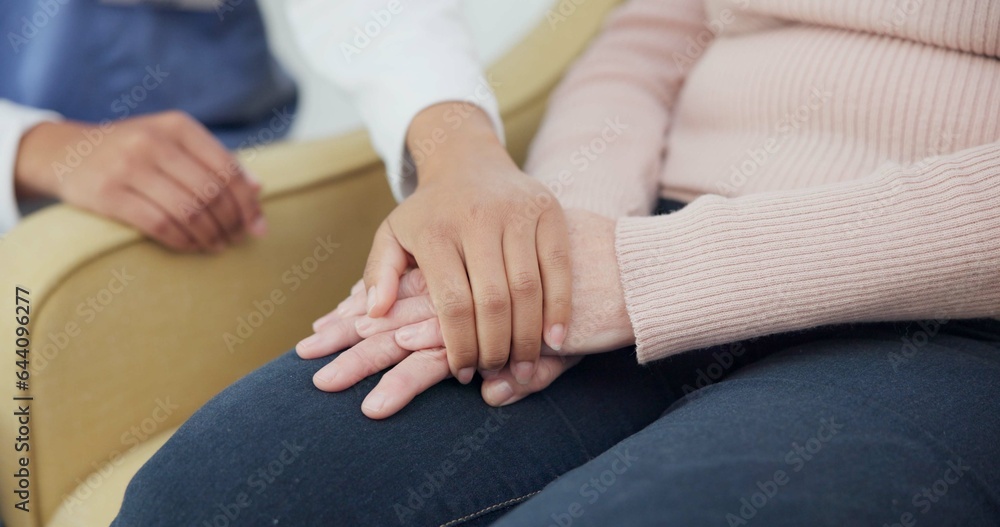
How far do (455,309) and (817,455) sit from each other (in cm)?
25

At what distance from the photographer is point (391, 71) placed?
752 millimetres

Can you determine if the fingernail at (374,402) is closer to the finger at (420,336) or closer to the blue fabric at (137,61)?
the finger at (420,336)

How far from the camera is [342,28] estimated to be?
2.65 feet

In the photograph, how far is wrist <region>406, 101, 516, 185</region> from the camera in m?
0.63

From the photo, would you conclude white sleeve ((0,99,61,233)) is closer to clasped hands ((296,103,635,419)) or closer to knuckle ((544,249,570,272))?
clasped hands ((296,103,635,419))

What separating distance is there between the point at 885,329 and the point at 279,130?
825 mm

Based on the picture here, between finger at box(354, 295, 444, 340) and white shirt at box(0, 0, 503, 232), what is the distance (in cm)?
21

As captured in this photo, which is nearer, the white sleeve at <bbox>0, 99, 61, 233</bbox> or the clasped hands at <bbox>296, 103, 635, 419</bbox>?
the clasped hands at <bbox>296, 103, 635, 419</bbox>

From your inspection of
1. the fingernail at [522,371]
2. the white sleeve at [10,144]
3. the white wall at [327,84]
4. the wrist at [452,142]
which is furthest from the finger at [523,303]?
the white wall at [327,84]

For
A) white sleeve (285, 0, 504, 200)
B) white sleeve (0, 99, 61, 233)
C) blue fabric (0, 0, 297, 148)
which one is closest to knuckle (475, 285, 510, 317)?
white sleeve (285, 0, 504, 200)

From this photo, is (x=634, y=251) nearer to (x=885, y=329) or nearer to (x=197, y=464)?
(x=885, y=329)

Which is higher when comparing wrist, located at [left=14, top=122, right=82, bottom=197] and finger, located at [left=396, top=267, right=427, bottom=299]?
finger, located at [left=396, top=267, right=427, bottom=299]

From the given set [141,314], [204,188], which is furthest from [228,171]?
[141,314]

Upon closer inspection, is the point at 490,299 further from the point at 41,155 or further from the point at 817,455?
the point at 41,155
